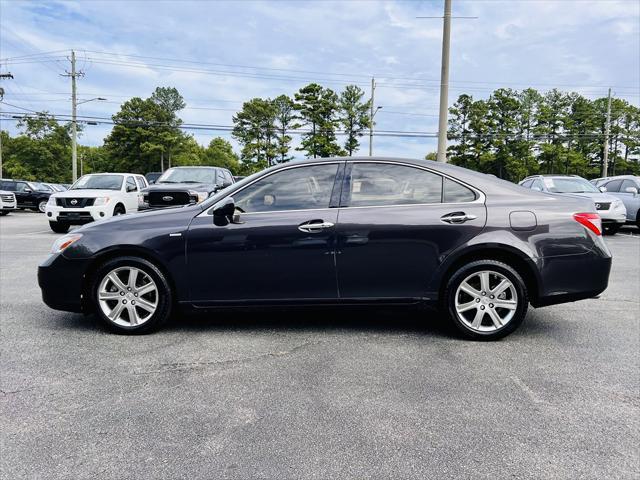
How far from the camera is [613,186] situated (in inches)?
632

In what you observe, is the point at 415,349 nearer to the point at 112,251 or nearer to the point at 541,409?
the point at 541,409

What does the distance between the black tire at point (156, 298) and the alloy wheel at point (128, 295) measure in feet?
0.07

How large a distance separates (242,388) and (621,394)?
2.48m

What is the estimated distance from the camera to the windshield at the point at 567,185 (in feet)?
44.2

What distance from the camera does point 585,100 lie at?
2516 inches

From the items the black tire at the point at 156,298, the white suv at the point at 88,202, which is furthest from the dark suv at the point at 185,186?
the black tire at the point at 156,298

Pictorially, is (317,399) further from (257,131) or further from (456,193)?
(257,131)

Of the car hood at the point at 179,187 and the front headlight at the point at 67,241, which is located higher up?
the car hood at the point at 179,187

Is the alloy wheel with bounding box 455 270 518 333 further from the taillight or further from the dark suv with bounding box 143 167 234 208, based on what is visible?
the dark suv with bounding box 143 167 234 208

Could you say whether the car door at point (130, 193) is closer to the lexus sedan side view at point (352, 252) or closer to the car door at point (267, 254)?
the lexus sedan side view at point (352, 252)

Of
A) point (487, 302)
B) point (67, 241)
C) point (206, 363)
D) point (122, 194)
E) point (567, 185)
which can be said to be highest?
point (567, 185)

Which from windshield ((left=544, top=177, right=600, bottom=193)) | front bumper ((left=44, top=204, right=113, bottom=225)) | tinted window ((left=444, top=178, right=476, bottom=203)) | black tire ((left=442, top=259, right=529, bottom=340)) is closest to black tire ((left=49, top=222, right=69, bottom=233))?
front bumper ((left=44, top=204, right=113, bottom=225))

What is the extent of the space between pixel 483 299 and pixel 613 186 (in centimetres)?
1456

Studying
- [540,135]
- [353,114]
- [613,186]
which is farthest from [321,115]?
[613,186]
